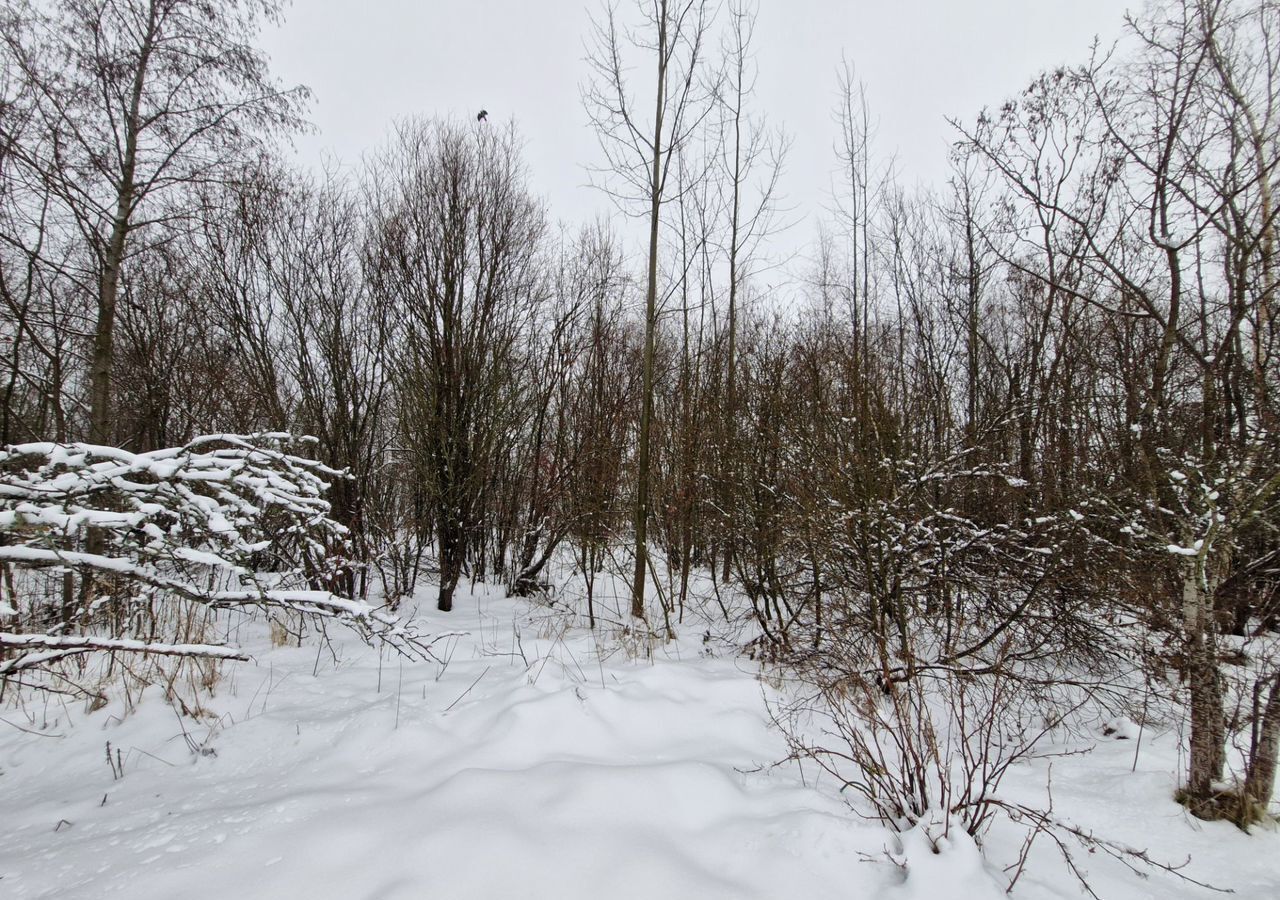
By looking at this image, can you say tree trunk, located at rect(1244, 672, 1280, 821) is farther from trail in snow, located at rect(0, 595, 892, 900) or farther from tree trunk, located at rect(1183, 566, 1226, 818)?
trail in snow, located at rect(0, 595, 892, 900)

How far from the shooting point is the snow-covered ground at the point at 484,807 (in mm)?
1937

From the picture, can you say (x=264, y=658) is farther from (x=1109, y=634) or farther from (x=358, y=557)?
(x=1109, y=634)

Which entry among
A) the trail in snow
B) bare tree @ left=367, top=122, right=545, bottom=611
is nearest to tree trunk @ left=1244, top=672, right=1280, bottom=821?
the trail in snow

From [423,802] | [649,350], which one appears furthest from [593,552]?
[423,802]

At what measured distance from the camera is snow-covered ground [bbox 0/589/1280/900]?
76.2 inches

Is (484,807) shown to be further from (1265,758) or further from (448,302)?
(448,302)

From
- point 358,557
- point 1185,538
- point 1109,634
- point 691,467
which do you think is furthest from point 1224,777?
point 358,557

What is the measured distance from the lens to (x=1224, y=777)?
293 cm

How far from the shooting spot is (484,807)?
230cm

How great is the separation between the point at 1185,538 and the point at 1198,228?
10.4 feet

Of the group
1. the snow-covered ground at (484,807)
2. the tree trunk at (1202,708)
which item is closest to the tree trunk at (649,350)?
the snow-covered ground at (484,807)

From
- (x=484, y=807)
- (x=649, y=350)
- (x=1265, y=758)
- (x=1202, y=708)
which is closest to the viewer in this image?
(x=484, y=807)

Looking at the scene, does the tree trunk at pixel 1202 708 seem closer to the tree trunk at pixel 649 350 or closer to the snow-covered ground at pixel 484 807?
the snow-covered ground at pixel 484 807

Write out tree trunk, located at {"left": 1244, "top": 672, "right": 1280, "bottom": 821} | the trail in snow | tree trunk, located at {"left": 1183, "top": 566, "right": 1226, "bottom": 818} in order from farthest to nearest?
tree trunk, located at {"left": 1183, "top": 566, "right": 1226, "bottom": 818}
tree trunk, located at {"left": 1244, "top": 672, "right": 1280, "bottom": 821}
the trail in snow
